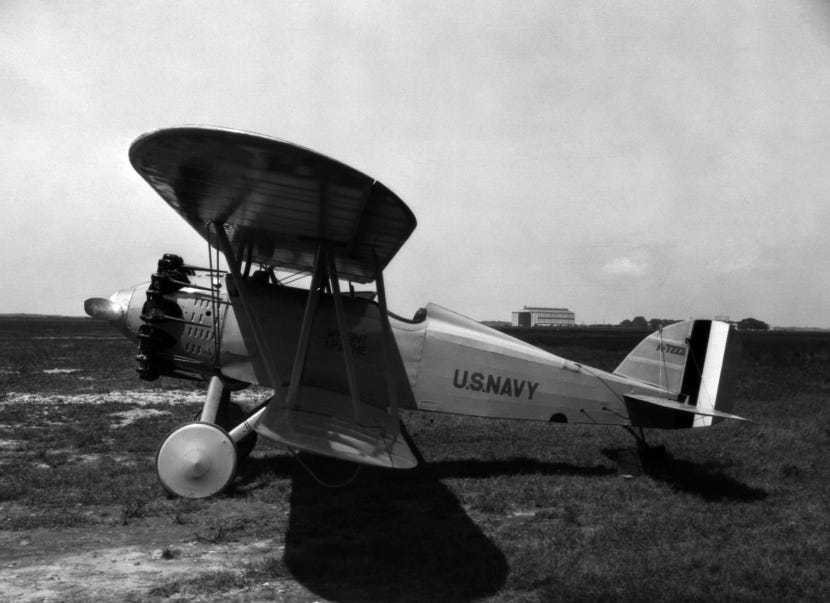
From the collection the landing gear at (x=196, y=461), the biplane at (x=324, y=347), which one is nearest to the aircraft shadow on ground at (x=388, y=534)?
the biplane at (x=324, y=347)

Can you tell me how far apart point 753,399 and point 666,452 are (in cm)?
676

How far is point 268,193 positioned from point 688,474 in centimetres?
556

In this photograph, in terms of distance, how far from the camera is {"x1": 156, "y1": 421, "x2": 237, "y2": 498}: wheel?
5535 mm

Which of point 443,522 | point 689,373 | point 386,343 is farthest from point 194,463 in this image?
point 689,373

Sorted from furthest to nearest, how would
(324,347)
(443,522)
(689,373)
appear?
(689,373) < (324,347) < (443,522)

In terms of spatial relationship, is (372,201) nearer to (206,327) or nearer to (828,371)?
(206,327)

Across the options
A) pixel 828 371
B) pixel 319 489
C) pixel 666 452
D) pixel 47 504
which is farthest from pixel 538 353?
pixel 828 371

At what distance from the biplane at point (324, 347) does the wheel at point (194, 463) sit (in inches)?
0.4

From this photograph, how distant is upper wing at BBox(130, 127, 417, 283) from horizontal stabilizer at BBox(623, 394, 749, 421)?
3384mm

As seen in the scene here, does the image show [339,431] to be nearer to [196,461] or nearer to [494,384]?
[196,461]

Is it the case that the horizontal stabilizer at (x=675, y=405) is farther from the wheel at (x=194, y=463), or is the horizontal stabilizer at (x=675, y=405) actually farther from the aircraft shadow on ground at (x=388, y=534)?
the wheel at (x=194, y=463)

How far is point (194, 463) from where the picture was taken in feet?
18.1

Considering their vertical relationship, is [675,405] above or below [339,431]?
above

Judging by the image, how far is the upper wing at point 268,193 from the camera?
13.0ft
